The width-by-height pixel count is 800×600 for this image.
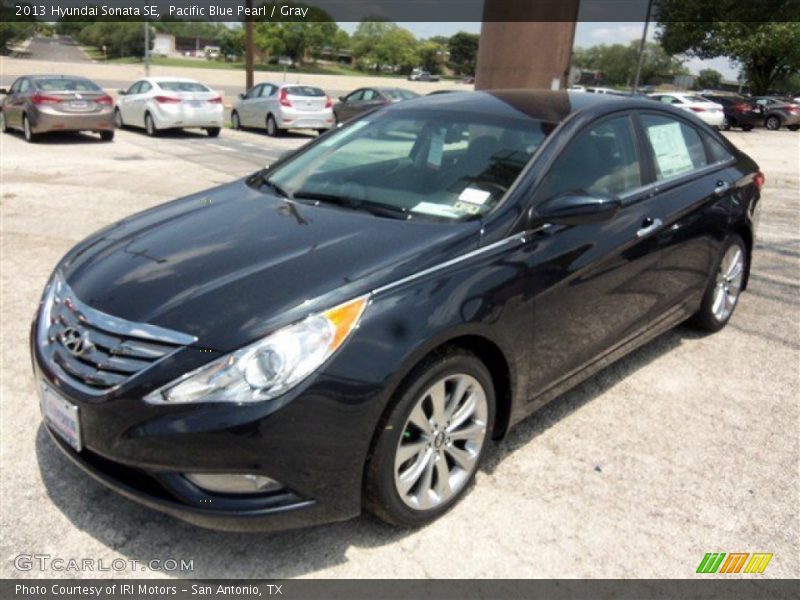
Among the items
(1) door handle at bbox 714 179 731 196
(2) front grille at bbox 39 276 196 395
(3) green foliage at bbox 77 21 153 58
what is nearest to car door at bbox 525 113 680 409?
(1) door handle at bbox 714 179 731 196

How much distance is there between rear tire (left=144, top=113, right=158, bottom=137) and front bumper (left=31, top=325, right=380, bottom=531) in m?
16.0

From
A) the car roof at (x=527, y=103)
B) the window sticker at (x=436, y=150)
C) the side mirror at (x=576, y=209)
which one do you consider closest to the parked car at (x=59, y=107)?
the car roof at (x=527, y=103)

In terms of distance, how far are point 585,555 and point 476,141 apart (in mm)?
1891

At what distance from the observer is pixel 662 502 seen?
9.66 feet

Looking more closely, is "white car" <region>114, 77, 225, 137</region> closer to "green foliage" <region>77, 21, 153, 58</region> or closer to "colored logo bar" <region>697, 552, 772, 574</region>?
"colored logo bar" <region>697, 552, 772, 574</region>

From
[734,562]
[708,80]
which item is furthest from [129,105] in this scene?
[708,80]

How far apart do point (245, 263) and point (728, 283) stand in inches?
139

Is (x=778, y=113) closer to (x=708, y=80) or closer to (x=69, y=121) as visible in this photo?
(x=69, y=121)

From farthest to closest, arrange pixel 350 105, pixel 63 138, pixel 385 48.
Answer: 1. pixel 385 48
2. pixel 350 105
3. pixel 63 138

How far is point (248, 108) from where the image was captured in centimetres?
1970

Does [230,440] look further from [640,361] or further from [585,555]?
[640,361]

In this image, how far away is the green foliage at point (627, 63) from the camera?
95.6 metres

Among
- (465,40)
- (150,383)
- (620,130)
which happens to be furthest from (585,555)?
A: (465,40)

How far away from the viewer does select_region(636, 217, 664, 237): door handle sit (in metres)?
3.55
